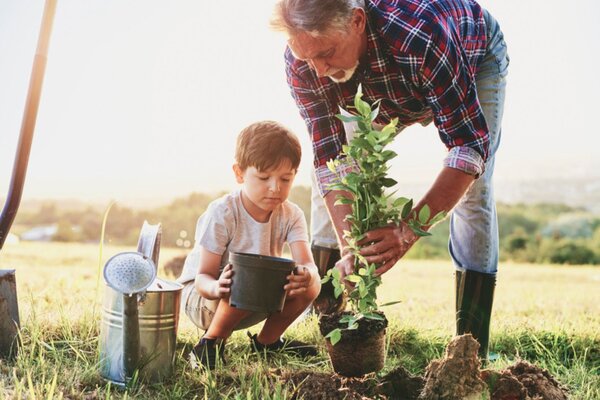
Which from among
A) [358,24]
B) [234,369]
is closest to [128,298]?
[234,369]

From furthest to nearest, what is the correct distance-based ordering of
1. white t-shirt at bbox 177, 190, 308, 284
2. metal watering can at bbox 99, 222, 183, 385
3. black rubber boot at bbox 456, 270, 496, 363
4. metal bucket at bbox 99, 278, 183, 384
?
black rubber boot at bbox 456, 270, 496, 363, white t-shirt at bbox 177, 190, 308, 284, metal bucket at bbox 99, 278, 183, 384, metal watering can at bbox 99, 222, 183, 385

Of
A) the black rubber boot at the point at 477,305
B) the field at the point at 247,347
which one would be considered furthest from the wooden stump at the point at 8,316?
the black rubber boot at the point at 477,305

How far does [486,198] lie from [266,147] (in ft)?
3.45

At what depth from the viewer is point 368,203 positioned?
2.18 m

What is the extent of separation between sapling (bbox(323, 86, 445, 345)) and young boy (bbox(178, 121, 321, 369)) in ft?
1.17

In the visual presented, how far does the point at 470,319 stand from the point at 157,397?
4.87 feet

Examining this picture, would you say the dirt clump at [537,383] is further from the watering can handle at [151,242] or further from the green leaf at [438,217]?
the watering can handle at [151,242]

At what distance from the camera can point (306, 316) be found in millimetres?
3510

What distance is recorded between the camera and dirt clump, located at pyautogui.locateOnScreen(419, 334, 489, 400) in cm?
208

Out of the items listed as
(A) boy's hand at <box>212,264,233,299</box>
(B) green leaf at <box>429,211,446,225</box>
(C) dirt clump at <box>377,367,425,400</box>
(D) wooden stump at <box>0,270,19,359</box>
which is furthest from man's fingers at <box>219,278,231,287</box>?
(D) wooden stump at <box>0,270,19,359</box>

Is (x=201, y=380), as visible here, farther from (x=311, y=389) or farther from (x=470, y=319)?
(x=470, y=319)

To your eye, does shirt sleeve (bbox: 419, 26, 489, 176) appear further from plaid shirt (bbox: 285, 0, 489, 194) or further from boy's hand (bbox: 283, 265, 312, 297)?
boy's hand (bbox: 283, 265, 312, 297)

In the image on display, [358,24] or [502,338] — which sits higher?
[358,24]

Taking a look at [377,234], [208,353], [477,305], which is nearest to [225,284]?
[208,353]
